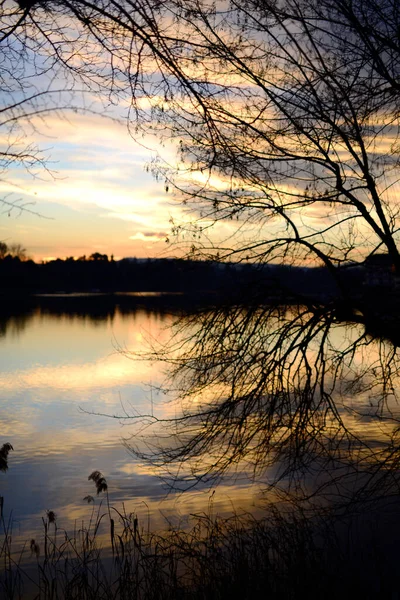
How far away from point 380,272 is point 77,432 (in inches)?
449

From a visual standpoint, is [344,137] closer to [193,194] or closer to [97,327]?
[193,194]

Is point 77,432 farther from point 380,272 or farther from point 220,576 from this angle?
point 380,272

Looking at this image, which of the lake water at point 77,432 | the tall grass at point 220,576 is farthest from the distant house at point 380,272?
the tall grass at point 220,576

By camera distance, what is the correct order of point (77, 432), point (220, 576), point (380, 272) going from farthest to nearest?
point (77, 432), point (380, 272), point (220, 576)

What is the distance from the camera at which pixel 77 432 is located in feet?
57.8

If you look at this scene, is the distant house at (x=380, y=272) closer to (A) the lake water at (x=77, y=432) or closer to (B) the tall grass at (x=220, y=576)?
(A) the lake water at (x=77, y=432)

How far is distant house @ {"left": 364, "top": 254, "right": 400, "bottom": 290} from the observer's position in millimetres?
8031

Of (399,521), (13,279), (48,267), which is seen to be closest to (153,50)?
(399,521)

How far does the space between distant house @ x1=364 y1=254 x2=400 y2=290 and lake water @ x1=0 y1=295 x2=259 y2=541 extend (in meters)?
2.43

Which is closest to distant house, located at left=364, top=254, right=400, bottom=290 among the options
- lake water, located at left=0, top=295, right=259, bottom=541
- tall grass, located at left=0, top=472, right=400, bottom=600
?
lake water, located at left=0, top=295, right=259, bottom=541

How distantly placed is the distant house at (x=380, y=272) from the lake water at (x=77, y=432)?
243cm

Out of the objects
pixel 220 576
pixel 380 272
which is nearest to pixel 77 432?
pixel 220 576

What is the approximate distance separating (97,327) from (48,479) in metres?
33.6

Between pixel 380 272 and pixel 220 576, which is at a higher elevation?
pixel 380 272
